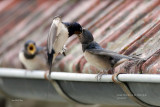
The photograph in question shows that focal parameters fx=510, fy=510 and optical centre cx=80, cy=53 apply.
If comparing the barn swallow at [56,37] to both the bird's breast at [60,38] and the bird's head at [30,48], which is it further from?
the bird's head at [30,48]

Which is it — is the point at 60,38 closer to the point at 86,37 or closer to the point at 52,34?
the point at 52,34

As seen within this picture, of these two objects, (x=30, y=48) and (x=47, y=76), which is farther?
(x=30, y=48)

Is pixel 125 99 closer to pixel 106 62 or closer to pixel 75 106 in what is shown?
pixel 106 62

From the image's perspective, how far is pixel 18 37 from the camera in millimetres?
5605

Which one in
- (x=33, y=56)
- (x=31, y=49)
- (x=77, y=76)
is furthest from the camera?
(x=33, y=56)

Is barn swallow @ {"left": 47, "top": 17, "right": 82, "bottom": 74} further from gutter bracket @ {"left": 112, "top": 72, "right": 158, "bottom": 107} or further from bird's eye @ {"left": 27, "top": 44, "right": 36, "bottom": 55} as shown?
bird's eye @ {"left": 27, "top": 44, "right": 36, "bottom": 55}

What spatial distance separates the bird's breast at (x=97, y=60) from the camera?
12.3 ft

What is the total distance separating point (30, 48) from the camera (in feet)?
18.6

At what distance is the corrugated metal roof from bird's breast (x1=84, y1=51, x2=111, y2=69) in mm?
121

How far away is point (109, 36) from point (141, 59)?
86 cm

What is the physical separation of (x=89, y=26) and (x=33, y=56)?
1.39 meters

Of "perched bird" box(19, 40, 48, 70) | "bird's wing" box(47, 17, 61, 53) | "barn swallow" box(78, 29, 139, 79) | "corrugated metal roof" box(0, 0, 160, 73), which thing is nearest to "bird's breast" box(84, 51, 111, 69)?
"barn swallow" box(78, 29, 139, 79)

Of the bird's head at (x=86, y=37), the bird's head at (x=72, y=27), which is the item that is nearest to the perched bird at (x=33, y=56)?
the bird's head at (x=86, y=37)

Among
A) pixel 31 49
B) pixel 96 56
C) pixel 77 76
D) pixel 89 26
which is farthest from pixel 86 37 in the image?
pixel 31 49
